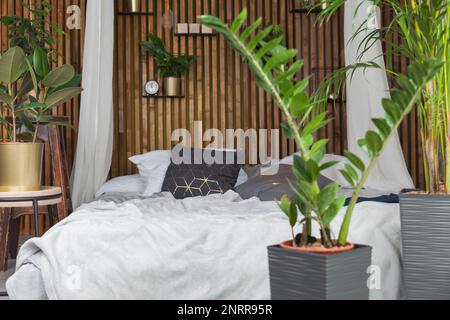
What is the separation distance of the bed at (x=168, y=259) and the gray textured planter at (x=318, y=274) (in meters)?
0.81

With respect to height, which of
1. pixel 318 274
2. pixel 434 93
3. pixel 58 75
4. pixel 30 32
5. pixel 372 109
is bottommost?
pixel 318 274

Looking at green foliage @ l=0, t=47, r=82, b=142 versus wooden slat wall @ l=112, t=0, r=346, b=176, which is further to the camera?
wooden slat wall @ l=112, t=0, r=346, b=176

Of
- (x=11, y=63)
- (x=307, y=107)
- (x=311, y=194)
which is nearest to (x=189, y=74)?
(x=11, y=63)

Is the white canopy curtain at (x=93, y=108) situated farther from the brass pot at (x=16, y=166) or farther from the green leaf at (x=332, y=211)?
the green leaf at (x=332, y=211)

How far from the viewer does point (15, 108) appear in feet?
9.59

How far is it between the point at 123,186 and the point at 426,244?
2.53 meters

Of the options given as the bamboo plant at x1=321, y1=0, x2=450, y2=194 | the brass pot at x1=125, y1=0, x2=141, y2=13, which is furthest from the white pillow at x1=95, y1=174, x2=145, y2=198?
the bamboo plant at x1=321, y1=0, x2=450, y2=194

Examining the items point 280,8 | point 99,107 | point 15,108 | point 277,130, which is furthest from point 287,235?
point 280,8

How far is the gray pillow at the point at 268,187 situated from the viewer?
3.38 metres

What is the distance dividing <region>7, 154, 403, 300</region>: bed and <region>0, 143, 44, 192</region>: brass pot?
436 millimetres

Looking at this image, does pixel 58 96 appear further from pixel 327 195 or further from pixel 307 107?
pixel 327 195

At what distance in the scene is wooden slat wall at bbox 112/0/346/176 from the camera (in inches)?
190

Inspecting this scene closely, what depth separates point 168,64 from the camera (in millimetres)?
4645

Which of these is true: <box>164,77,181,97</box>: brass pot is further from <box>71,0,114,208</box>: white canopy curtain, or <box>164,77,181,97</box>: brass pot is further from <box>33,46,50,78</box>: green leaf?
<box>33,46,50,78</box>: green leaf
